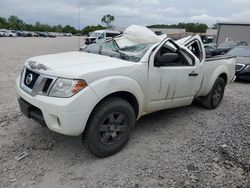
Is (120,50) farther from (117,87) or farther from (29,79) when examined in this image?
(29,79)

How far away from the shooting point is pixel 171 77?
389 centimetres

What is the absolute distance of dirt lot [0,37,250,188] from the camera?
2.86 m

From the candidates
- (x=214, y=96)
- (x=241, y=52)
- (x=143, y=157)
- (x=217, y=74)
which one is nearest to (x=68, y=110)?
(x=143, y=157)

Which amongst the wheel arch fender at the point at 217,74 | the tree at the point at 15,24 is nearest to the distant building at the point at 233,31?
the wheel arch fender at the point at 217,74

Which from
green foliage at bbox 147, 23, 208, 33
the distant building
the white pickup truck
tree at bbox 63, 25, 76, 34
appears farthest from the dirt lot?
tree at bbox 63, 25, 76, 34

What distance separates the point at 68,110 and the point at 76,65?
2.16 ft

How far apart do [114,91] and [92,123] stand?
19.6 inches

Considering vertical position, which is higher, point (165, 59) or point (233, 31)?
point (233, 31)

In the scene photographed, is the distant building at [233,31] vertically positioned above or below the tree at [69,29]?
above

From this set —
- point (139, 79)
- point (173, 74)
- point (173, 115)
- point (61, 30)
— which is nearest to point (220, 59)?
point (173, 115)

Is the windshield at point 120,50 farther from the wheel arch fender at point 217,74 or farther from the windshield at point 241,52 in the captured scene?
the windshield at point 241,52

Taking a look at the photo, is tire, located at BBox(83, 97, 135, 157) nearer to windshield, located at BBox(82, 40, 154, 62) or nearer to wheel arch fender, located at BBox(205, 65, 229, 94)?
windshield, located at BBox(82, 40, 154, 62)

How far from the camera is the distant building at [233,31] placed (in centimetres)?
3322

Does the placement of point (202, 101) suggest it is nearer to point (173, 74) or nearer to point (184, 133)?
point (184, 133)
